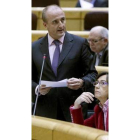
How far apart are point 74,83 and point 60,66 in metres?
0.08

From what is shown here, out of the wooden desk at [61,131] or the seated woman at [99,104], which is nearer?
the wooden desk at [61,131]

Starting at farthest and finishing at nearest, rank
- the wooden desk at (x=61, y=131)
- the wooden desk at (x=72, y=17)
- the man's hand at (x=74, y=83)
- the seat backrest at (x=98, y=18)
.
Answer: the wooden desk at (x=72, y=17)
the seat backrest at (x=98, y=18)
the man's hand at (x=74, y=83)
the wooden desk at (x=61, y=131)

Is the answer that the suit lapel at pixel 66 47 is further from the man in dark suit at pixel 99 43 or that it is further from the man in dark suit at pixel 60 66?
the man in dark suit at pixel 99 43

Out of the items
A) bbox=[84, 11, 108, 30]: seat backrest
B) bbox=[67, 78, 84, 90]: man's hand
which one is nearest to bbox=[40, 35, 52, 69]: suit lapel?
bbox=[67, 78, 84, 90]: man's hand

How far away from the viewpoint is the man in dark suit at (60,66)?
101cm

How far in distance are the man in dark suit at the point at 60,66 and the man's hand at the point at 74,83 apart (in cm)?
3

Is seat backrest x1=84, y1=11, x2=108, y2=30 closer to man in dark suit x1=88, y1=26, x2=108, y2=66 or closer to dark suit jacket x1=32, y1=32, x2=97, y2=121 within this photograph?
man in dark suit x1=88, y1=26, x2=108, y2=66

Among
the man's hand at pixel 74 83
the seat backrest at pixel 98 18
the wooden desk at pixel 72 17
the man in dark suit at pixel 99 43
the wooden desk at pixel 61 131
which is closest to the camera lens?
the wooden desk at pixel 61 131

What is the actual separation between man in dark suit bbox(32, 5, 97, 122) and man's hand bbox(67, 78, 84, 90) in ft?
0.11

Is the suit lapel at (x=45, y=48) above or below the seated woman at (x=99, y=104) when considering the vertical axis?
above

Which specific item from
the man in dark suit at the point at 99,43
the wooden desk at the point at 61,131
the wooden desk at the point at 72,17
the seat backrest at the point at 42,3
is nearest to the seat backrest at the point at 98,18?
the wooden desk at the point at 72,17

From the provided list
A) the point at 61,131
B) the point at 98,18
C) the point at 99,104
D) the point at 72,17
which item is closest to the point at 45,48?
the point at 99,104
